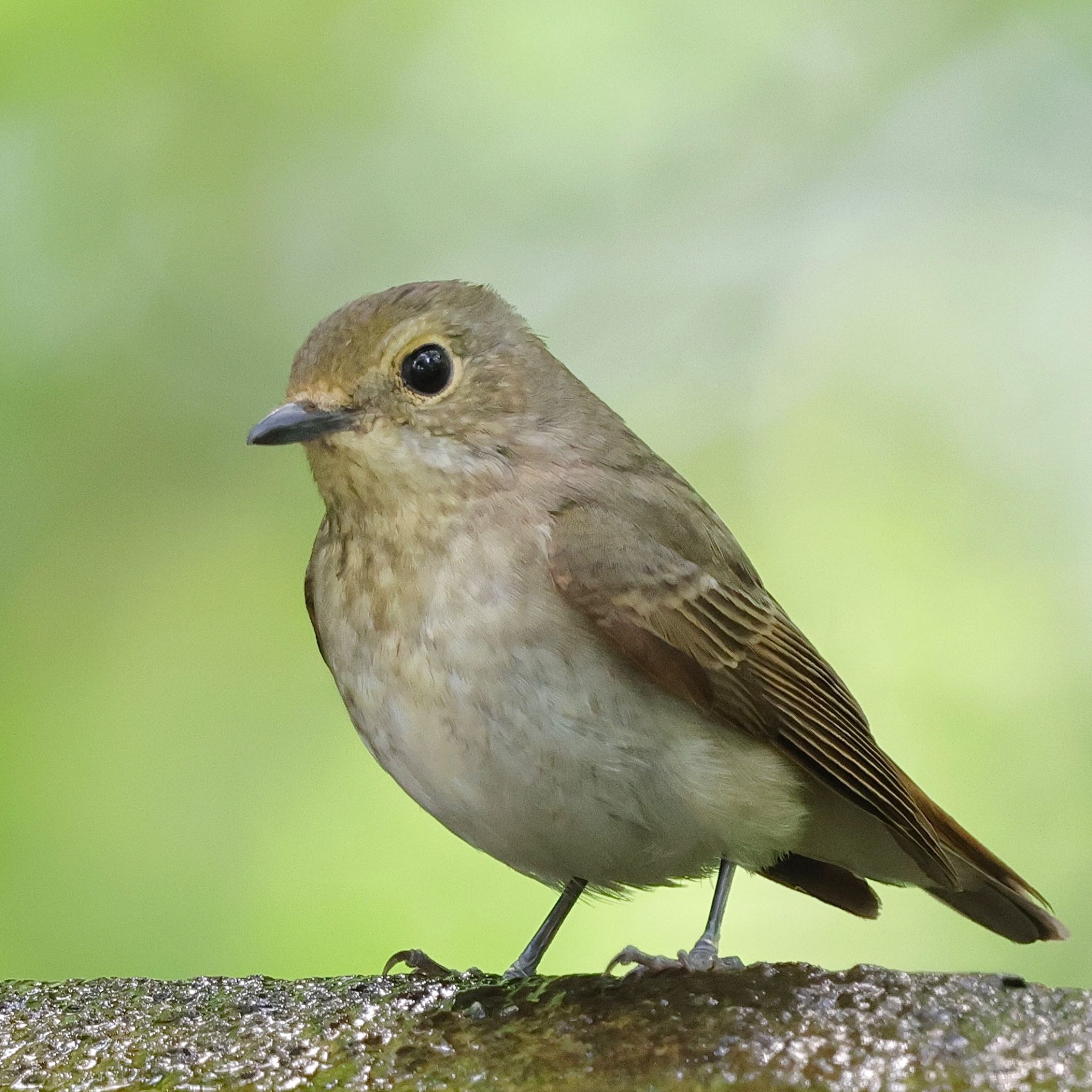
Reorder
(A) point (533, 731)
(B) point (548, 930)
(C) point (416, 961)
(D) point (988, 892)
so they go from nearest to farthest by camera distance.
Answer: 1. (A) point (533, 731)
2. (C) point (416, 961)
3. (B) point (548, 930)
4. (D) point (988, 892)

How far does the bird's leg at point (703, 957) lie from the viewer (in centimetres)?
325

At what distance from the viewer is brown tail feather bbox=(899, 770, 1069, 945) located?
3.87 metres

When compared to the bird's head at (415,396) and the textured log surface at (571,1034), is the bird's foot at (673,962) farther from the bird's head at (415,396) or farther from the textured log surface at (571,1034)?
the bird's head at (415,396)

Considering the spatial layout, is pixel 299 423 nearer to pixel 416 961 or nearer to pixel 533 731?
pixel 533 731

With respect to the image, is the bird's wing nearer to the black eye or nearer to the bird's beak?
the black eye

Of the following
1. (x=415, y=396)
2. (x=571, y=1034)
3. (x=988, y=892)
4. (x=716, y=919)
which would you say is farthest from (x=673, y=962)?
(x=415, y=396)

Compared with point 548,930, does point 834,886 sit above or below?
above

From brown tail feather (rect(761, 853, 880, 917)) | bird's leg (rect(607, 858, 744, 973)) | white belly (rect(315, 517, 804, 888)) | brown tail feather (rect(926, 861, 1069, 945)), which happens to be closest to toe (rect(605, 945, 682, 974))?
bird's leg (rect(607, 858, 744, 973))

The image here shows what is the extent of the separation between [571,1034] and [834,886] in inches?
62.6

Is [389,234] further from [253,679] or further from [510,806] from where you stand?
[510,806]

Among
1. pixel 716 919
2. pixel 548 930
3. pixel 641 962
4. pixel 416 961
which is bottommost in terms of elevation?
pixel 416 961

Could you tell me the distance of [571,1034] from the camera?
2.71m

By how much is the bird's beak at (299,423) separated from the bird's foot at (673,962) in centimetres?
133

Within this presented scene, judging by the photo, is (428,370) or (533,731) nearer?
(533,731)
